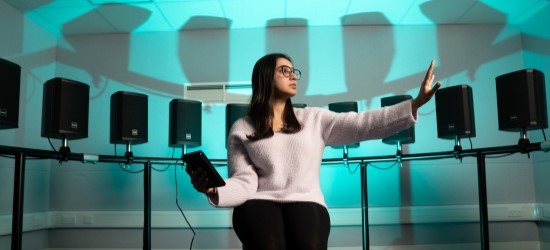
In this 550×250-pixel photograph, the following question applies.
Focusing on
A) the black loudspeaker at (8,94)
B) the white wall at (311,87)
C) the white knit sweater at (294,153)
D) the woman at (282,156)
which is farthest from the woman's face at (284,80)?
the white wall at (311,87)

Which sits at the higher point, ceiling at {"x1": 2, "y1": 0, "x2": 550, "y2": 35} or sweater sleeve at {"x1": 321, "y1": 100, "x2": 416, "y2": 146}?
ceiling at {"x1": 2, "y1": 0, "x2": 550, "y2": 35}

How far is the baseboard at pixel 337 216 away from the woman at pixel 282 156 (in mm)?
2083

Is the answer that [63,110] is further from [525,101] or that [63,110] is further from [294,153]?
[525,101]

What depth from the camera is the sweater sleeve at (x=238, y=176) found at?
1.37 meters

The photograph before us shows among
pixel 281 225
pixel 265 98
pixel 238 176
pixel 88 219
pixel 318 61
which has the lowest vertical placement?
pixel 88 219

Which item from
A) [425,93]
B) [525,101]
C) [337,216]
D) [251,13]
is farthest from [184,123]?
[525,101]

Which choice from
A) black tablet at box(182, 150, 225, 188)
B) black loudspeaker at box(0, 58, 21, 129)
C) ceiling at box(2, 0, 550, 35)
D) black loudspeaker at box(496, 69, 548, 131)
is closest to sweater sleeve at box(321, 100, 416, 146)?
black tablet at box(182, 150, 225, 188)

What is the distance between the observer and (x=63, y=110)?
99.3 inches

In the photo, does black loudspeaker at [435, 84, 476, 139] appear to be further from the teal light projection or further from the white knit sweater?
the white knit sweater

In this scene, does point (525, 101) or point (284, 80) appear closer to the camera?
point (284, 80)

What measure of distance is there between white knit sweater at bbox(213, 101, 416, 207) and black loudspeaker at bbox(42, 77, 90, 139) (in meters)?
1.46

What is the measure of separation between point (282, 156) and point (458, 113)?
1664mm

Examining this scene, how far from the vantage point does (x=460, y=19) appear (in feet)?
11.9

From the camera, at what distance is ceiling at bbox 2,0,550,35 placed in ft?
10.8
